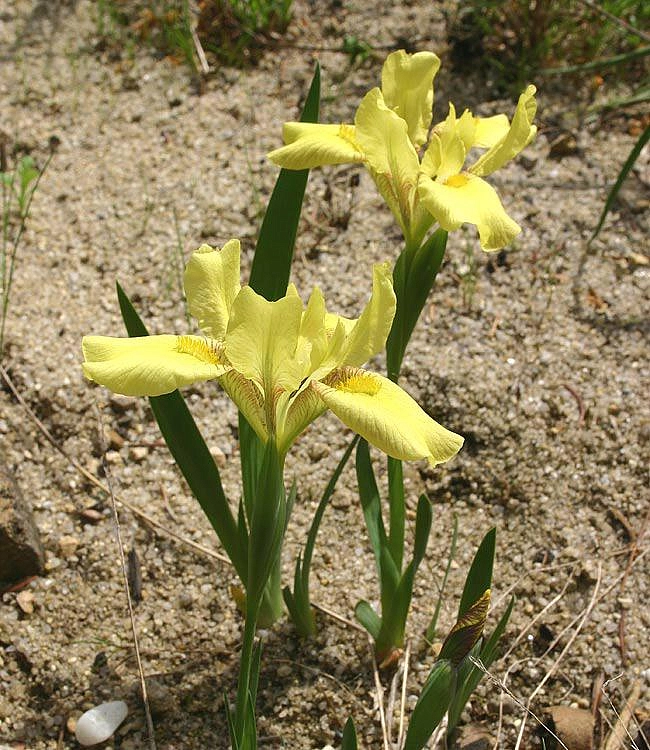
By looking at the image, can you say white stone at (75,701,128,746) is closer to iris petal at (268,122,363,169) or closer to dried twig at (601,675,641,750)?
dried twig at (601,675,641,750)

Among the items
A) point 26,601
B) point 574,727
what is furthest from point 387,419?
point 26,601

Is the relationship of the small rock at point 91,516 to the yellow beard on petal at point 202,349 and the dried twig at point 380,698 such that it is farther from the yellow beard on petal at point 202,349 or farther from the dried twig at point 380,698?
the yellow beard on petal at point 202,349

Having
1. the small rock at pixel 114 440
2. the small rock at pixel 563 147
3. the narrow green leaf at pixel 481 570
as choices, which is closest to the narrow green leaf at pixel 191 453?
the narrow green leaf at pixel 481 570

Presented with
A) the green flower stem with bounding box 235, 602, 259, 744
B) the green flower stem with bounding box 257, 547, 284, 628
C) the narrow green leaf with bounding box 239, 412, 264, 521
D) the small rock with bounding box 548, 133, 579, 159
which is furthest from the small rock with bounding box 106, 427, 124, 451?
the small rock with bounding box 548, 133, 579, 159

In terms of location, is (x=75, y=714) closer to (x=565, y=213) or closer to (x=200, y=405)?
(x=200, y=405)

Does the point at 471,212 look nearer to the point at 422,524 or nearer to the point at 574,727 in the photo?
the point at 422,524

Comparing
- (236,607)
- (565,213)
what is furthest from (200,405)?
(565,213)
